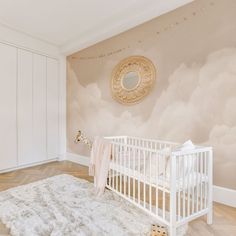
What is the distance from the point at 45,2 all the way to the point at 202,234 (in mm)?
3178

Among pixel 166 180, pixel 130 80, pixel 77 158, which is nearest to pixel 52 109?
pixel 77 158

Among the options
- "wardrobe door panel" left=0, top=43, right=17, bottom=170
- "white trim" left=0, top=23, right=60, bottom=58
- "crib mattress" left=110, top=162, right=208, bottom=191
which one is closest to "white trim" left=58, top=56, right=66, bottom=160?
"white trim" left=0, top=23, right=60, bottom=58

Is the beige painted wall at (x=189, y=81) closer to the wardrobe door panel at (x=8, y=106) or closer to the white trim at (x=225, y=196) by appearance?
the white trim at (x=225, y=196)

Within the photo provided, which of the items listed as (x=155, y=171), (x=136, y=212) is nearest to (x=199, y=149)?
(x=155, y=171)

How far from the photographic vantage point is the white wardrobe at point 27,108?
3.32 metres

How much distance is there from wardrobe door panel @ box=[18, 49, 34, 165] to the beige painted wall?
1454mm

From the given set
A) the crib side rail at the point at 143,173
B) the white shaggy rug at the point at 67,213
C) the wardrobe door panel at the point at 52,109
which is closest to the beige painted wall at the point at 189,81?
the crib side rail at the point at 143,173

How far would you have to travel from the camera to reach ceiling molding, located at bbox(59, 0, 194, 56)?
2572 millimetres

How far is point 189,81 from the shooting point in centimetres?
245

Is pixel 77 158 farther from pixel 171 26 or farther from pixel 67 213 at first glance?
pixel 171 26

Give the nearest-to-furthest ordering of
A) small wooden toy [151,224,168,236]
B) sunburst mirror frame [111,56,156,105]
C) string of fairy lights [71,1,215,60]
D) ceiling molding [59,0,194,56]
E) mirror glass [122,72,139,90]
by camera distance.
→ small wooden toy [151,224,168,236]
string of fairy lights [71,1,215,60]
ceiling molding [59,0,194,56]
sunburst mirror frame [111,56,156,105]
mirror glass [122,72,139,90]

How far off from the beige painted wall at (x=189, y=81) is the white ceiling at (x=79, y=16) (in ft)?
0.57

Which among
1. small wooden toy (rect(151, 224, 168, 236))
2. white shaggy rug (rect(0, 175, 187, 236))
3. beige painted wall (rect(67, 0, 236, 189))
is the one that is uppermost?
beige painted wall (rect(67, 0, 236, 189))

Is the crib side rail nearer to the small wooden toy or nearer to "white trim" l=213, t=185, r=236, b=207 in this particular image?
the small wooden toy
